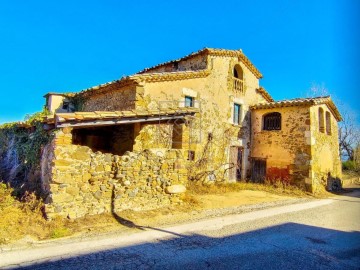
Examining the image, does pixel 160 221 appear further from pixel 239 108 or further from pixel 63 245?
pixel 239 108

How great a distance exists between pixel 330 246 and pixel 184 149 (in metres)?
5.36

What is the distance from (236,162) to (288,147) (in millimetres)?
3158

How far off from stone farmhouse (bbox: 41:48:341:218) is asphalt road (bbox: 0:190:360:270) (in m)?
1.90

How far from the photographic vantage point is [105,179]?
713 centimetres

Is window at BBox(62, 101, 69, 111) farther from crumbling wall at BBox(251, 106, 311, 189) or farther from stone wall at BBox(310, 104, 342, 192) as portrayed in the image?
stone wall at BBox(310, 104, 342, 192)

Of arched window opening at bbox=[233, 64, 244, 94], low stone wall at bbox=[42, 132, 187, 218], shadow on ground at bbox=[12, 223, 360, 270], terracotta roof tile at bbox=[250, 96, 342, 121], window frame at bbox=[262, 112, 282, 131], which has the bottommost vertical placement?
shadow on ground at bbox=[12, 223, 360, 270]

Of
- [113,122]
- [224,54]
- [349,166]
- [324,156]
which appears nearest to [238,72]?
[224,54]

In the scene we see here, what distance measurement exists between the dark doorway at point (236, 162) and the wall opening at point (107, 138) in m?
6.93

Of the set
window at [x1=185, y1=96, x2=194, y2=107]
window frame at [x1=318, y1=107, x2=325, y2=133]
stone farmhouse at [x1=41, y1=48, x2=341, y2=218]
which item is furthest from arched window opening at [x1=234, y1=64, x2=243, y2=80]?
window frame at [x1=318, y1=107, x2=325, y2=133]

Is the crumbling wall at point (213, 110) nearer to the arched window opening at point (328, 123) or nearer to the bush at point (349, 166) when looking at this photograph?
the arched window opening at point (328, 123)

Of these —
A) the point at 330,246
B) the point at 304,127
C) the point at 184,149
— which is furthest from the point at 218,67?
the point at 330,246

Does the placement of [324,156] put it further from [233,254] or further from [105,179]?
[105,179]

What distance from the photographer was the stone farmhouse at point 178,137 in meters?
6.82

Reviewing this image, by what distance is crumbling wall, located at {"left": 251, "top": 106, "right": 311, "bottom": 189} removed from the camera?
13383mm
